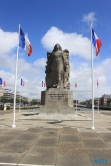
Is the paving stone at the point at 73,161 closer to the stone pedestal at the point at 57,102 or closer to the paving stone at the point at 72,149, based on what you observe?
the paving stone at the point at 72,149

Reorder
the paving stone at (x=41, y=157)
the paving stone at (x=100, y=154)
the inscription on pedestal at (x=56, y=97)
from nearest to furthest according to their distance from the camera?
the paving stone at (x=41, y=157) < the paving stone at (x=100, y=154) < the inscription on pedestal at (x=56, y=97)

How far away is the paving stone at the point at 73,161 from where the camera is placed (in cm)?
478

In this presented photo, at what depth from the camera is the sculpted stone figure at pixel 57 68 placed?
18578mm

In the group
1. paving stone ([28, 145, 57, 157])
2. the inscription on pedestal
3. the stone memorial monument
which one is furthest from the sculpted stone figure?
paving stone ([28, 145, 57, 157])

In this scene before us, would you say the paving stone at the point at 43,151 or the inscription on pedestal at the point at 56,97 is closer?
the paving stone at the point at 43,151

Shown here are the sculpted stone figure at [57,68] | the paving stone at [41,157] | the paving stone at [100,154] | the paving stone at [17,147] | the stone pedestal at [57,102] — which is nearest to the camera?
the paving stone at [41,157]

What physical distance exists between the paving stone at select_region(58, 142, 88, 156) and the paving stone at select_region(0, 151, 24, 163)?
130 cm

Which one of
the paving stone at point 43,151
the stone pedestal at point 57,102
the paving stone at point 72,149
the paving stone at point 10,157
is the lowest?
the paving stone at point 72,149

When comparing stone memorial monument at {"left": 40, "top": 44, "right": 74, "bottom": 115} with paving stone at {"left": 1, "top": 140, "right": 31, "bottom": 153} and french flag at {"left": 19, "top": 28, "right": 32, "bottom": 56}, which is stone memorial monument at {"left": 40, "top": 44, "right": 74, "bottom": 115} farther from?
paving stone at {"left": 1, "top": 140, "right": 31, "bottom": 153}

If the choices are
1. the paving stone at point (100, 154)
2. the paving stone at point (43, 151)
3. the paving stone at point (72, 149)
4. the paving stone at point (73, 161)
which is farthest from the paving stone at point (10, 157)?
the paving stone at point (100, 154)

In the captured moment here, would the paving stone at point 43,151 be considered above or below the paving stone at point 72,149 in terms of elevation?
above

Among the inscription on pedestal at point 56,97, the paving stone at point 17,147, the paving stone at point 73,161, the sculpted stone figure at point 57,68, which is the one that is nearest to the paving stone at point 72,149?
the paving stone at point 73,161

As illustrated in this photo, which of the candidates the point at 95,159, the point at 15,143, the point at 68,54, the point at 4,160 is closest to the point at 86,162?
the point at 95,159

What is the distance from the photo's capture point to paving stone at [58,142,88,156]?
19.0ft
